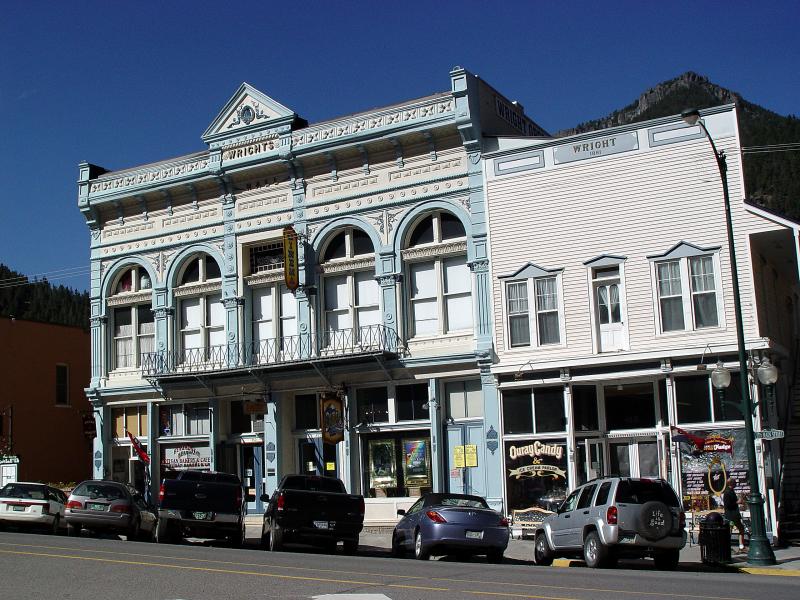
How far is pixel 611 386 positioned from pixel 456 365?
14.2 feet

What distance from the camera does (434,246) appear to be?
91.9ft

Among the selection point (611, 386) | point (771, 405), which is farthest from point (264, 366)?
point (771, 405)

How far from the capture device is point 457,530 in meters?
19.0

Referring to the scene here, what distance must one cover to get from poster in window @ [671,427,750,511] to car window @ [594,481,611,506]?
528 cm

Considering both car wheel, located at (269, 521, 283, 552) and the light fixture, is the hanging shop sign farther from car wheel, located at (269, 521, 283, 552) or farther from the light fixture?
the light fixture

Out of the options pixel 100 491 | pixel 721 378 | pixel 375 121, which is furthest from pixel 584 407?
pixel 100 491

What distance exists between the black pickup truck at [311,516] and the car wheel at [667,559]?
6332mm

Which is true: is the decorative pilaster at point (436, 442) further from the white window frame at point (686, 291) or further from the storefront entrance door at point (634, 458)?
the white window frame at point (686, 291)

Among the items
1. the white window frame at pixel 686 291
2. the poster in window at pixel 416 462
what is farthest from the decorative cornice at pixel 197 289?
the white window frame at pixel 686 291

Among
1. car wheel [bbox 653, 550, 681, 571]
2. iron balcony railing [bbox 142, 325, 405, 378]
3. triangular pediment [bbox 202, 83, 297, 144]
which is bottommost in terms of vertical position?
car wheel [bbox 653, 550, 681, 571]

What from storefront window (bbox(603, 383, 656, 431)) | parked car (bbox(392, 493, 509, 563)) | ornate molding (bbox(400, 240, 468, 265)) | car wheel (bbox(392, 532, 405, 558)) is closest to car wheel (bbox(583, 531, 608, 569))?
parked car (bbox(392, 493, 509, 563))

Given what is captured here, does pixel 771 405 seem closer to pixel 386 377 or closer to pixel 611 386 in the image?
pixel 611 386

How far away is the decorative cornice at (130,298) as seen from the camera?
3328 centimetres

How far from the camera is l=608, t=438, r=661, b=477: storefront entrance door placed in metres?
24.4
